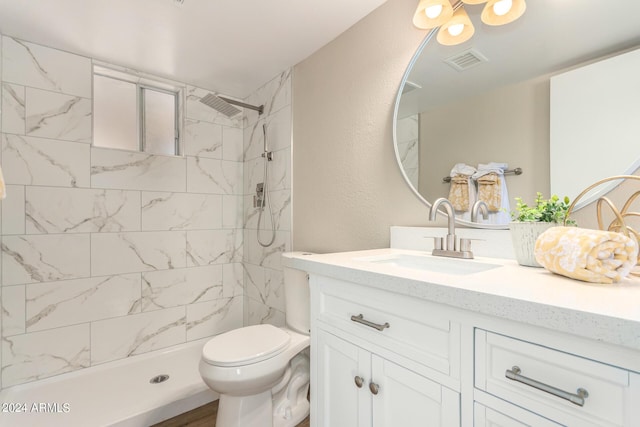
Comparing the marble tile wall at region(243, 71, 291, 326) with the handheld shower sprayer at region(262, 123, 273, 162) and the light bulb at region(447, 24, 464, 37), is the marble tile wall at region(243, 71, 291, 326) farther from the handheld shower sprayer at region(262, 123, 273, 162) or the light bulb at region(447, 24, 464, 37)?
the light bulb at region(447, 24, 464, 37)

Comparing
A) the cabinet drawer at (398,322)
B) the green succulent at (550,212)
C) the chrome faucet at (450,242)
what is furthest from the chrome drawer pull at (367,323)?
the green succulent at (550,212)

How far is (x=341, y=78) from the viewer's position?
1.84 m

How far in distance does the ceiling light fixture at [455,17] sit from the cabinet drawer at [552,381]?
1.20m

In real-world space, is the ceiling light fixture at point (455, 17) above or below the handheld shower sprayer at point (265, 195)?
above

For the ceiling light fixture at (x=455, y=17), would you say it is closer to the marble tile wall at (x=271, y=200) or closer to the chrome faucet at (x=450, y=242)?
the chrome faucet at (x=450, y=242)

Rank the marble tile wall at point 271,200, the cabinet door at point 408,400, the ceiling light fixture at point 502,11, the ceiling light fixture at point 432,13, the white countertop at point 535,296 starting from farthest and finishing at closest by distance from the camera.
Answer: the marble tile wall at point 271,200
the ceiling light fixture at point 432,13
the ceiling light fixture at point 502,11
the cabinet door at point 408,400
the white countertop at point 535,296

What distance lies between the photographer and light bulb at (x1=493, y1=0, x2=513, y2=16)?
116 cm

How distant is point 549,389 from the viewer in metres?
0.55

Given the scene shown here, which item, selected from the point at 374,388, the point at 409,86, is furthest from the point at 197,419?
the point at 409,86

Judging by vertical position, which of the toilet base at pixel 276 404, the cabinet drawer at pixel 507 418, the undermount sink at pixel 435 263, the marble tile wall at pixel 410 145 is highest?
the marble tile wall at pixel 410 145

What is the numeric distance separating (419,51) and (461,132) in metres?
0.46

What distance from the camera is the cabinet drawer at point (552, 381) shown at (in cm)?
50

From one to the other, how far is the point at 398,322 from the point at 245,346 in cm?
94

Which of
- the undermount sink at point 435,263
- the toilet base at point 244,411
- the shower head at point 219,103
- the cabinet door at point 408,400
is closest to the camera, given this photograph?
the cabinet door at point 408,400
